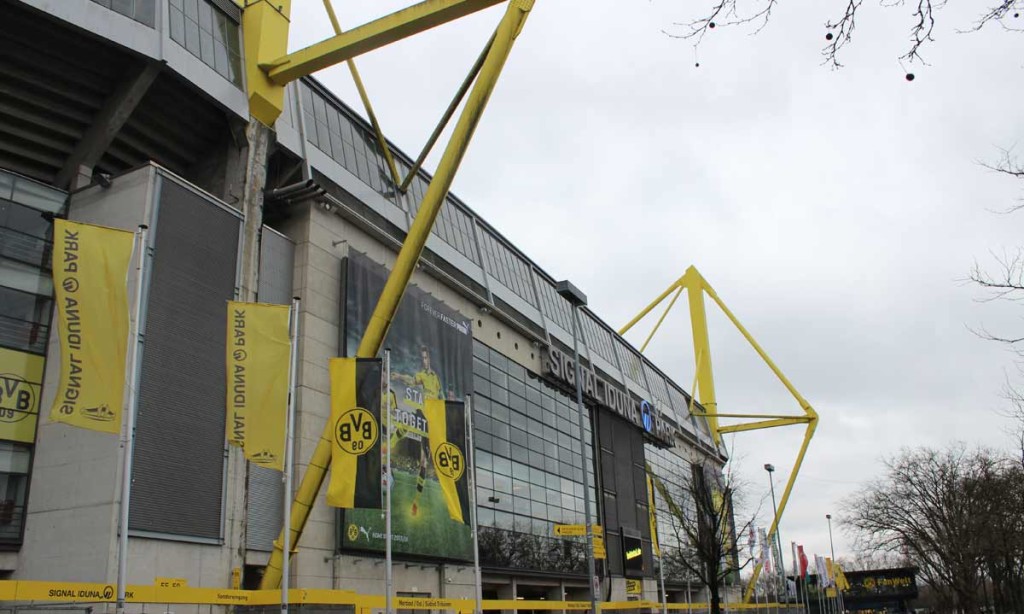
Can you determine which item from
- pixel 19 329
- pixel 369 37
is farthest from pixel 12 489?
pixel 369 37

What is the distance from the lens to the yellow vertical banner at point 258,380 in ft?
55.5

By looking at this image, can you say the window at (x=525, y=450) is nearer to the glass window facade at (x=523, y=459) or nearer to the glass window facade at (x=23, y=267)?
the glass window facade at (x=523, y=459)

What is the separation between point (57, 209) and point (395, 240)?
11.5m

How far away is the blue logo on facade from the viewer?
5456 centimetres

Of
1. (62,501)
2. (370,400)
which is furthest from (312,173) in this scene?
(62,501)

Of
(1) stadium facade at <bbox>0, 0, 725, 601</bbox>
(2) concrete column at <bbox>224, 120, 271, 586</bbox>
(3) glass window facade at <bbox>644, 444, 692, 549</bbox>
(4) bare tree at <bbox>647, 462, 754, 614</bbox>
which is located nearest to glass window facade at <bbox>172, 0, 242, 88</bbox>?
(1) stadium facade at <bbox>0, 0, 725, 601</bbox>

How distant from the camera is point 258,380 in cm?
1716

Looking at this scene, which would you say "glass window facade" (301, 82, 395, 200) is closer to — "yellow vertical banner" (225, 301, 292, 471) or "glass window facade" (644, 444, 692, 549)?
"yellow vertical banner" (225, 301, 292, 471)

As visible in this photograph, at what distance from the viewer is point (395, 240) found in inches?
1196

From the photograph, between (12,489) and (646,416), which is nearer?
(12,489)

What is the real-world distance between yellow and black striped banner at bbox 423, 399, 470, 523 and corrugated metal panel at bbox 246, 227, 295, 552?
193 inches

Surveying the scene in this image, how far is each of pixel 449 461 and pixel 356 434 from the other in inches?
159

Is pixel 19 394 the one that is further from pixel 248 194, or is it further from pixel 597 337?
pixel 597 337

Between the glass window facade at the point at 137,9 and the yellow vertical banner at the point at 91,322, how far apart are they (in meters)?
9.61
